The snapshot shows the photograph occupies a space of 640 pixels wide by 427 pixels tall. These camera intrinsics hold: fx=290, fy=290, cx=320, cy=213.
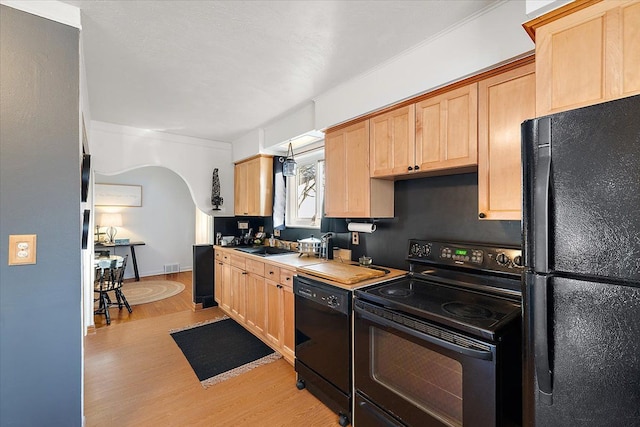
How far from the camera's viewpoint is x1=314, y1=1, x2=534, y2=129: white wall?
1440 millimetres

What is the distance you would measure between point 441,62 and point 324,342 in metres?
1.95

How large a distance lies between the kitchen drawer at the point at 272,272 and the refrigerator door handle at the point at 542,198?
209 centimetres

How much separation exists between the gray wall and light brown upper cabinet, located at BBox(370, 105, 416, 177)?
1778mm

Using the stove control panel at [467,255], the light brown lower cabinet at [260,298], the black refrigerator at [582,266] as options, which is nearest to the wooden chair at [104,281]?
the light brown lower cabinet at [260,298]

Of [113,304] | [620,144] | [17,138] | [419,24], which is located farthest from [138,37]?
[113,304]

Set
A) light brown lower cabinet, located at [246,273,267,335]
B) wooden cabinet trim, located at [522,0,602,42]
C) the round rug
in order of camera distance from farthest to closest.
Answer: the round rug < light brown lower cabinet, located at [246,273,267,335] < wooden cabinet trim, located at [522,0,602,42]

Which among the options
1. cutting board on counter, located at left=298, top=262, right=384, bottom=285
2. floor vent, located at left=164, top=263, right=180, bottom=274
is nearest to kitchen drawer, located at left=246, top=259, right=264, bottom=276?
cutting board on counter, located at left=298, top=262, right=384, bottom=285

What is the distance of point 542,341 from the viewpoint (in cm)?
90

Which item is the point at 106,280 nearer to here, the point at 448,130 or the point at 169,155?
the point at 169,155

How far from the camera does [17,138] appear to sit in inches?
52.9

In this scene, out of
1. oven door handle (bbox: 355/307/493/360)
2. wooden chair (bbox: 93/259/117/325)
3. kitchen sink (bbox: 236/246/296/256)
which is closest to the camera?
oven door handle (bbox: 355/307/493/360)

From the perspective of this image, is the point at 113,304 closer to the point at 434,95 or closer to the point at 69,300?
the point at 69,300

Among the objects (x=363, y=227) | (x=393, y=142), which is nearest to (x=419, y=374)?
(x=363, y=227)

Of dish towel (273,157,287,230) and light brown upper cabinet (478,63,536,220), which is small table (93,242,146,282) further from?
light brown upper cabinet (478,63,536,220)
